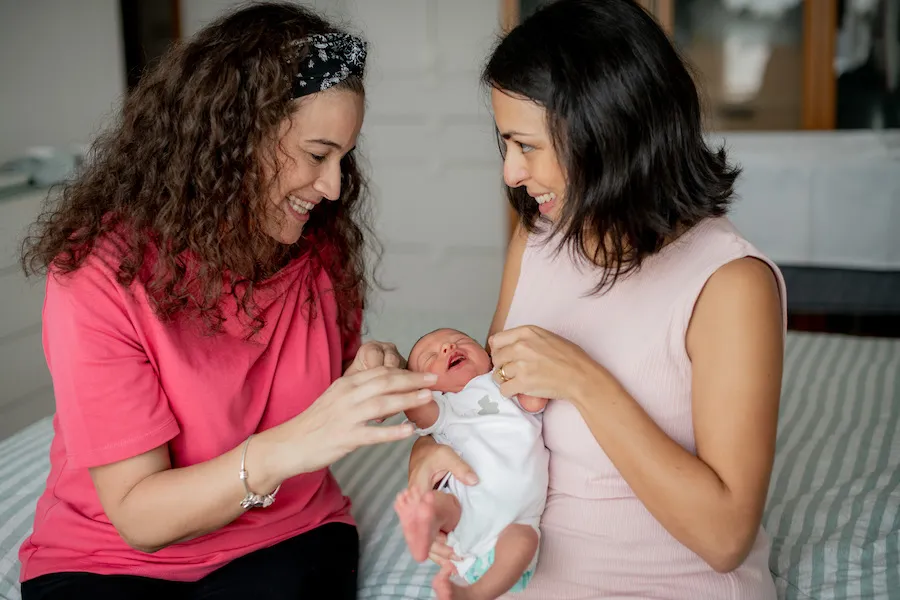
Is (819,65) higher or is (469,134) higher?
(819,65)

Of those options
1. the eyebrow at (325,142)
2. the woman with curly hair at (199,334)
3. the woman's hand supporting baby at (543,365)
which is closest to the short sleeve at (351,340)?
the woman with curly hair at (199,334)

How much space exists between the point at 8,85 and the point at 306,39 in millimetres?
2825

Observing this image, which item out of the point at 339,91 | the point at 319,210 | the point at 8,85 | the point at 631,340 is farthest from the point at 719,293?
the point at 8,85

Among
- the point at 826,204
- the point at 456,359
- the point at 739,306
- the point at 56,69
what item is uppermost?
the point at 56,69

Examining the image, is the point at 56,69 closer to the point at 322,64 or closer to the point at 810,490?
the point at 322,64

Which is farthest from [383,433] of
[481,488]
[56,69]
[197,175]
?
[56,69]

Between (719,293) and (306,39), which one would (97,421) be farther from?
(719,293)

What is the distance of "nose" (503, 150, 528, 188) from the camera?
4.62ft

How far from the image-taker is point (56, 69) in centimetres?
405

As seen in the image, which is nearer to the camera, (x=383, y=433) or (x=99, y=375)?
(x=383, y=433)

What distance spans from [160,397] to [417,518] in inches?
18.1

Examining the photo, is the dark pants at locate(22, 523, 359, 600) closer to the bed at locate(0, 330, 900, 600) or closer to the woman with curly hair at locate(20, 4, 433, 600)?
the woman with curly hair at locate(20, 4, 433, 600)

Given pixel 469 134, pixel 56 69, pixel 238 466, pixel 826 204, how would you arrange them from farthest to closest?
1. pixel 469 134
2. pixel 56 69
3. pixel 826 204
4. pixel 238 466

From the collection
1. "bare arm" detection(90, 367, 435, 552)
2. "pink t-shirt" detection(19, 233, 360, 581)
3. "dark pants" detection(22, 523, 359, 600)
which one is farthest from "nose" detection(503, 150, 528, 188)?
"dark pants" detection(22, 523, 359, 600)
